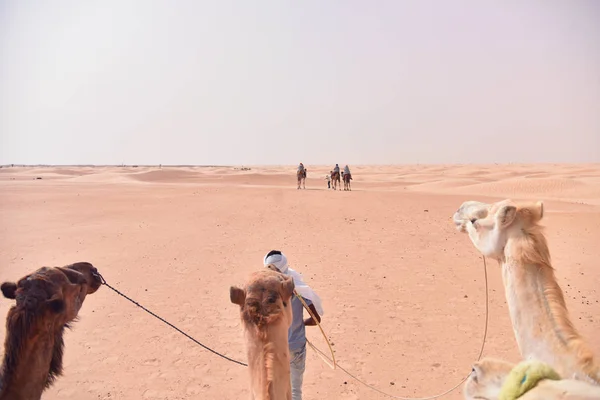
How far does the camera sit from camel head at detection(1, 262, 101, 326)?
2.71m

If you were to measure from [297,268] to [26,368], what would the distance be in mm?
7740

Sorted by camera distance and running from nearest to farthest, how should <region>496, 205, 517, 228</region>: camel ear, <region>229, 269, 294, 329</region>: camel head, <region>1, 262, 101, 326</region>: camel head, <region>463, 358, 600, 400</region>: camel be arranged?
<region>229, 269, 294, 329</region>: camel head
<region>463, 358, 600, 400</region>: camel
<region>1, 262, 101, 326</region>: camel head
<region>496, 205, 517, 228</region>: camel ear

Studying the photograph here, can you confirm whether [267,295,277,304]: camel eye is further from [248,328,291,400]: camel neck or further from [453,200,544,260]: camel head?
[453,200,544,260]: camel head

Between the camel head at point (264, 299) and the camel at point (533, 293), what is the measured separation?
6.54 ft

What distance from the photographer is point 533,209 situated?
3361 millimetres

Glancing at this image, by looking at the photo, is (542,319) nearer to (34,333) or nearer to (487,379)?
(487,379)

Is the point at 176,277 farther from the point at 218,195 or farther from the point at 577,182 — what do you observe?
the point at 577,182

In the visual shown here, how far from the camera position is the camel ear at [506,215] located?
133 inches

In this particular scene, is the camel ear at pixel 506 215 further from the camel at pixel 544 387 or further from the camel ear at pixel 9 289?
the camel ear at pixel 9 289

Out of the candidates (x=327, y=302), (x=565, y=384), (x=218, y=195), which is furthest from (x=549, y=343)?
(x=218, y=195)

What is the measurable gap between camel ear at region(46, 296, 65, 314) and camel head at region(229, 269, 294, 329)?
53.6 inches

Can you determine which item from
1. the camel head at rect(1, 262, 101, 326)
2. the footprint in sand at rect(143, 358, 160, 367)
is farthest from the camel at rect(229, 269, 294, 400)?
the footprint in sand at rect(143, 358, 160, 367)

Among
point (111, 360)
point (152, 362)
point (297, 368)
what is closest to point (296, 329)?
point (297, 368)

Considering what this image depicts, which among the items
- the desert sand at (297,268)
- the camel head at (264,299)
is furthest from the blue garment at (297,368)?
the camel head at (264,299)
